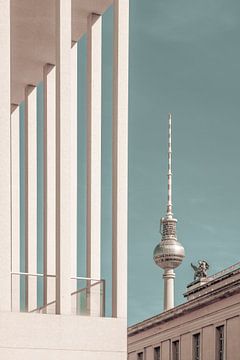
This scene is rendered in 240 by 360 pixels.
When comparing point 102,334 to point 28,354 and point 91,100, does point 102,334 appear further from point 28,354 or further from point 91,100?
point 91,100

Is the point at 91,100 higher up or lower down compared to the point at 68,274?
higher up

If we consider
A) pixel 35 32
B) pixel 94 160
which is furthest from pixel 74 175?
pixel 35 32

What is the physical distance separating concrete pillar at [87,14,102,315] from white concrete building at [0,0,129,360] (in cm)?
2

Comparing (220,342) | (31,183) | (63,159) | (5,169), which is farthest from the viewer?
(220,342)

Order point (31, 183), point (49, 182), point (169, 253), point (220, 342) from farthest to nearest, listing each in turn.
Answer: point (169, 253) → point (220, 342) → point (31, 183) → point (49, 182)

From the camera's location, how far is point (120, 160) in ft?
66.3

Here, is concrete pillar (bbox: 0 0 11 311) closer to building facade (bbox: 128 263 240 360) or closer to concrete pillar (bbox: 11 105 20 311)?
concrete pillar (bbox: 11 105 20 311)

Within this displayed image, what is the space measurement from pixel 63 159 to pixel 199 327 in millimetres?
43992

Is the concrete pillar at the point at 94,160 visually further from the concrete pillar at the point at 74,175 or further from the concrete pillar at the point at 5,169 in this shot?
the concrete pillar at the point at 5,169

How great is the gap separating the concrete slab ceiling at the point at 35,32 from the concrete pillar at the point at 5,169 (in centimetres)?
242

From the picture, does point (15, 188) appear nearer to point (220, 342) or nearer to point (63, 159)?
point (63, 159)

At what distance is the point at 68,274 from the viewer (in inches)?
760

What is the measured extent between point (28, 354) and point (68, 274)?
1697mm

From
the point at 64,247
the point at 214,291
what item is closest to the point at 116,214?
the point at 64,247
